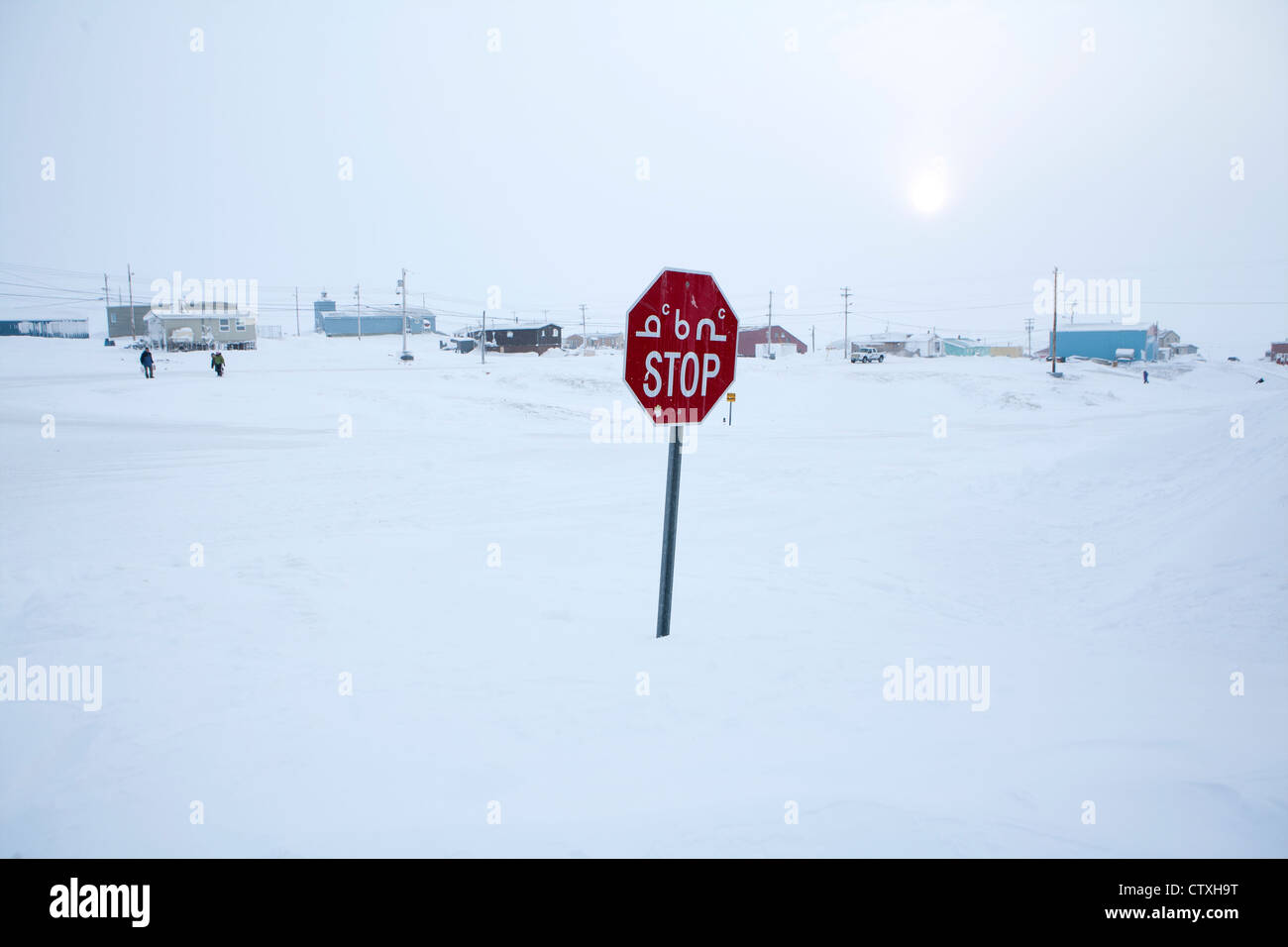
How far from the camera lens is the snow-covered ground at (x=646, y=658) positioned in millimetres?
3459

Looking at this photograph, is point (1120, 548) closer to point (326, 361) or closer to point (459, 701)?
point (459, 701)

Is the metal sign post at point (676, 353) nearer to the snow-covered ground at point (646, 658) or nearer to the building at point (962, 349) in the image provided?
the snow-covered ground at point (646, 658)

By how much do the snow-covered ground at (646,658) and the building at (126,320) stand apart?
69648 mm

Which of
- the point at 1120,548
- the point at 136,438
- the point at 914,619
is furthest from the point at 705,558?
the point at 136,438

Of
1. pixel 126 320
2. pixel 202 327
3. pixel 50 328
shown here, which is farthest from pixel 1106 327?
pixel 50 328

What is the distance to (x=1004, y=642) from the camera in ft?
20.2

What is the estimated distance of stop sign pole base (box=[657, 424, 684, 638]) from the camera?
5.69m

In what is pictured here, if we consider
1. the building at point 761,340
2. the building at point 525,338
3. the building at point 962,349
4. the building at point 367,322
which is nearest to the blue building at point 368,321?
the building at point 367,322

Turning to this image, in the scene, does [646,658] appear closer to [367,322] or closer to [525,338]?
[525,338]

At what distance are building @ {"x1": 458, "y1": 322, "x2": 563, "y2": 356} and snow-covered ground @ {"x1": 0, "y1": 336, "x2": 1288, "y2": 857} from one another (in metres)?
61.7

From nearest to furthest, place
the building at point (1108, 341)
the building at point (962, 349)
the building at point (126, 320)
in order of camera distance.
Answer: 1. the building at point (126, 320)
2. the building at point (1108, 341)
3. the building at point (962, 349)

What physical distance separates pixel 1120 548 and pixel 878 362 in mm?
55860

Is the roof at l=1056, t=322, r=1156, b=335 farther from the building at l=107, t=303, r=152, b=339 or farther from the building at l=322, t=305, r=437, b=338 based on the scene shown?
the building at l=107, t=303, r=152, b=339

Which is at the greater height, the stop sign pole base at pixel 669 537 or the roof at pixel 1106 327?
the roof at pixel 1106 327
